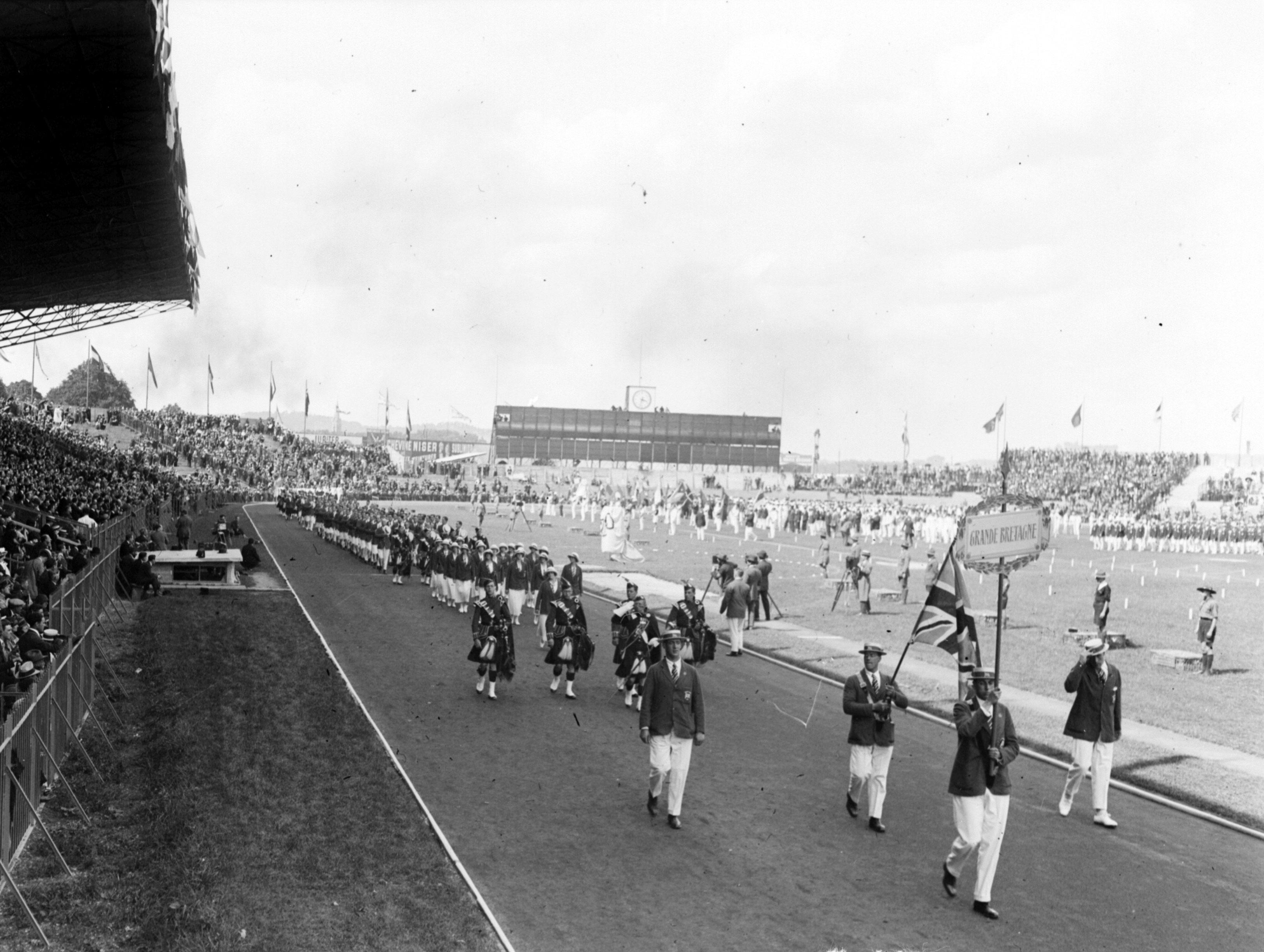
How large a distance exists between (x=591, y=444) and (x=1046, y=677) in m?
88.1

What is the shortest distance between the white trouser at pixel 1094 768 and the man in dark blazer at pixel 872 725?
2.02m

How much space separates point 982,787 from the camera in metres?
8.77

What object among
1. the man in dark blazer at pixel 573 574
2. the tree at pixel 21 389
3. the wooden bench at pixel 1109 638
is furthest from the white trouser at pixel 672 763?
the tree at pixel 21 389

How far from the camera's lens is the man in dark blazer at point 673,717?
10.5 m

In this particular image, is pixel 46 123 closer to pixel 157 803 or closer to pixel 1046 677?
pixel 157 803

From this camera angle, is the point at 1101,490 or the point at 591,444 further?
the point at 591,444

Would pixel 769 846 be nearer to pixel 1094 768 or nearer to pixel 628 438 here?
pixel 1094 768

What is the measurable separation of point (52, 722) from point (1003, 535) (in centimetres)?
1008

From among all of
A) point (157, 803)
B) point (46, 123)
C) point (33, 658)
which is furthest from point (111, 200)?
point (157, 803)

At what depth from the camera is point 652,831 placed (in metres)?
10.4

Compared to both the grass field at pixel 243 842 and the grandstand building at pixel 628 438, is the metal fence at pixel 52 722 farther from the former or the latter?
the grandstand building at pixel 628 438

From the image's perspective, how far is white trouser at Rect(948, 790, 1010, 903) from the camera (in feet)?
28.4

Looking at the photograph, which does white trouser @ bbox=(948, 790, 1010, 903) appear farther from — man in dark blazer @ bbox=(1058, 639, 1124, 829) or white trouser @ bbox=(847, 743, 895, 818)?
man in dark blazer @ bbox=(1058, 639, 1124, 829)

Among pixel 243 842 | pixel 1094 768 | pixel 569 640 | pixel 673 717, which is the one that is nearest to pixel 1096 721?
pixel 1094 768
